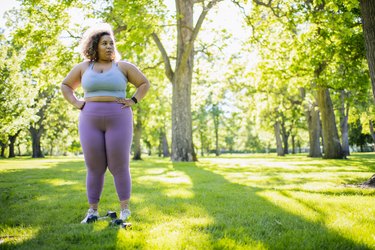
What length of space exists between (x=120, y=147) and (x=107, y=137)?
20 centimetres

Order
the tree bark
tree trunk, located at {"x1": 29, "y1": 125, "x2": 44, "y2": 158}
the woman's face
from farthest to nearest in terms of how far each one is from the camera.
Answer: tree trunk, located at {"x1": 29, "y1": 125, "x2": 44, "y2": 158} < the tree bark < the woman's face

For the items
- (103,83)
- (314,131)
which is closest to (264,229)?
(103,83)

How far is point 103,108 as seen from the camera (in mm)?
3752

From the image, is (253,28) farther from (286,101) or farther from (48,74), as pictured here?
(286,101)

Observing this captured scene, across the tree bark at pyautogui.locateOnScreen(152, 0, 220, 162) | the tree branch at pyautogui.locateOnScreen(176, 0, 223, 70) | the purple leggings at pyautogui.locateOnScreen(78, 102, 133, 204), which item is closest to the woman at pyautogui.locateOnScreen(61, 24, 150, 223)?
the purple leggings at pyautogui.locateOnScreen(78, 102, 133, 204)

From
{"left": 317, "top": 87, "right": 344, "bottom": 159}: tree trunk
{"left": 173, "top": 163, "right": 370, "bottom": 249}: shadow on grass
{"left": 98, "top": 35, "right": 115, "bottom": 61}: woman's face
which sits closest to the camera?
{"left": 173, "top": 163, "right": 370, "bottom": 249}: shadow on grass

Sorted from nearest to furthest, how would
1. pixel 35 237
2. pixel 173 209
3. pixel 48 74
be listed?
1. pixel 35 237
2. pixel 173 209
3. pixel 48 74

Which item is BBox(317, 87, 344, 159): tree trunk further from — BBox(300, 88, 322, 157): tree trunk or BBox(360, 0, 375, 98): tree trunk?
BBox(360, 0, 375, 98): tree trunk

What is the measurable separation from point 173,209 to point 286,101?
26.8 m

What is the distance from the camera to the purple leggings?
12.3ft

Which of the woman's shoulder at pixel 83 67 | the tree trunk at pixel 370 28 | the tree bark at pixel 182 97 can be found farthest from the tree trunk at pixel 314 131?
the woman's shoulder at pixel 83 67

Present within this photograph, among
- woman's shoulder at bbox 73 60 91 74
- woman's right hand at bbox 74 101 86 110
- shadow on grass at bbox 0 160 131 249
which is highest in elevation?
woman's shoulder at bbox 73 60 91 74

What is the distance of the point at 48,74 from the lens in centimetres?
1689

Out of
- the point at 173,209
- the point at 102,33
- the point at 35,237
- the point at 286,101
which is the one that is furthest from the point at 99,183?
the point at 286,101
